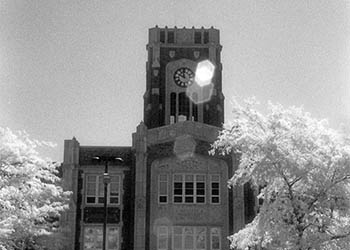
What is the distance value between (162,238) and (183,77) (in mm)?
18867

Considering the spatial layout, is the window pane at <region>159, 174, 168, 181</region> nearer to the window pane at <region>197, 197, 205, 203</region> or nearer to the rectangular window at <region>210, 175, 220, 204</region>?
the window pane at <region>197, 197, 205, 203</region>

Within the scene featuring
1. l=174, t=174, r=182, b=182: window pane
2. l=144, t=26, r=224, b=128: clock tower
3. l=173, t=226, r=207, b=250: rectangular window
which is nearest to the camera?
l=173, t=226, r=207, b=250: rectangular window

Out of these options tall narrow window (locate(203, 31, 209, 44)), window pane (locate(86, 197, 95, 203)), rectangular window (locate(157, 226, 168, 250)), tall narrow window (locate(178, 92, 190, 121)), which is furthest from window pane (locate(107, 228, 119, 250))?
tall narrow window (locate(203, 31, 209, 44))

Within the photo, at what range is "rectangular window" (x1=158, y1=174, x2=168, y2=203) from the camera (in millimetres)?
42594

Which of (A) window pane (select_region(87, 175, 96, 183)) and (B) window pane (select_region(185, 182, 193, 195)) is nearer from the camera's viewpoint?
(B) window pane (select_region(185, 182, 193, 195))

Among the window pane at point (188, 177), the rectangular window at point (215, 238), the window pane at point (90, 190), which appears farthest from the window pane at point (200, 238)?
the window pane at point (90, 190)

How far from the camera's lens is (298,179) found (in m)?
23.3

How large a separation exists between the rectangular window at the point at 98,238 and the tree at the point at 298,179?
62.9 feet

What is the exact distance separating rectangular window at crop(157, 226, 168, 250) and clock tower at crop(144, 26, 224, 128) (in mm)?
15254

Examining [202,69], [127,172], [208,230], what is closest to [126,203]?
[127,172]

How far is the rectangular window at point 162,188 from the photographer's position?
140ft

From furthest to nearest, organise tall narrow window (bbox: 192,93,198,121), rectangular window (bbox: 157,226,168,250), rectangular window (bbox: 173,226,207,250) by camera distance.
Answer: tall narrow window (bbox: 192,93,198,121) < rectangular window (bbox: 157,226,168,250) < rectangular window (bbox: 173,226,207,250)

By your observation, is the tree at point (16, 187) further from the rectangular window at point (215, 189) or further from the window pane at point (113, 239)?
the rectangular window at point (215, 189)

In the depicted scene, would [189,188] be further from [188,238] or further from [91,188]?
[91,188]
